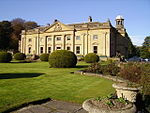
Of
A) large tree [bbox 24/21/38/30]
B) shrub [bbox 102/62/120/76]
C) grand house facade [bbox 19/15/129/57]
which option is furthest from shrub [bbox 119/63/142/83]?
large tree [bbox 24/21/38/30]

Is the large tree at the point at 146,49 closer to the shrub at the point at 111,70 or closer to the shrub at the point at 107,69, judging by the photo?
the shrub at the point at 107,69

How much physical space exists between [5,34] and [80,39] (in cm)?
3370

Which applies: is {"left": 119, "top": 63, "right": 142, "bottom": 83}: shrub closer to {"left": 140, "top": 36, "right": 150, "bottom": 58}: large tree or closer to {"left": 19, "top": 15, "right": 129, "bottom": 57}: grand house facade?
{"left": 19, "top": 15, "right": 129, "bottom": 57}: grand house facade

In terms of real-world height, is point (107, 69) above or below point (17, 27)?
below

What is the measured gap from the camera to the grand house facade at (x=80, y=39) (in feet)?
118

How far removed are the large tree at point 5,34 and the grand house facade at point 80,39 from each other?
11575mm

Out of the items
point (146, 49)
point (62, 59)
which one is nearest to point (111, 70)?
point (62, 59)

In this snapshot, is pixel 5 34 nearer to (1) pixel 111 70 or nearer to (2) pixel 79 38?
(2) pixel 79 38

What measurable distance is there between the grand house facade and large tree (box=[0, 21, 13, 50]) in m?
11.6

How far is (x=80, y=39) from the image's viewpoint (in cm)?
3894

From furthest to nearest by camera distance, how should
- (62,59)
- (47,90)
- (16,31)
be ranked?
(16,31) → (62,59) → (47,90)

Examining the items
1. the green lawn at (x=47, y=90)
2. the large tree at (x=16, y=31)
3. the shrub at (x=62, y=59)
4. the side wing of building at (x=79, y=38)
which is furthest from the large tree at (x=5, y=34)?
the green lawn at (x=47, y=90)

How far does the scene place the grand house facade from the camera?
1420 inches

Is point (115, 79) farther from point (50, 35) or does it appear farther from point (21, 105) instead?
point (50, 35)
